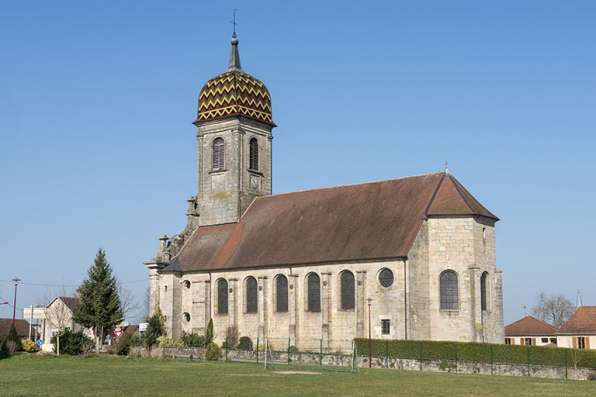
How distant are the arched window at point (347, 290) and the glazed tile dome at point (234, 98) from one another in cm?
1825

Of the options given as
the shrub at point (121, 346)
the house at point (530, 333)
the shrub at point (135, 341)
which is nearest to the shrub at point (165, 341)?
the shrub at point (135, 341)

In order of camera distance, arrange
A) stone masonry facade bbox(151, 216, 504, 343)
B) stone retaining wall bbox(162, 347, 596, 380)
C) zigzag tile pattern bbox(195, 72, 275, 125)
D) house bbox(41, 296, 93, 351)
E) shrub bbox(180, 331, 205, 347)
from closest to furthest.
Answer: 1. stone retaining wall bbox(162, 347, 596, 380)
2. stone masonry facade bbox(151, 216, 504, 343)
3. shrub bbox(180, 331, 205, 347)
4. zigzag tile pattern bbox(195, 72, 275, 125)
5. house bbox(41, 296, 93, 351)

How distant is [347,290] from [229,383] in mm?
21896

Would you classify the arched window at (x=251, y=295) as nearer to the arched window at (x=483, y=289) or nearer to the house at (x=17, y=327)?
the arched window at (x=483, y=289)

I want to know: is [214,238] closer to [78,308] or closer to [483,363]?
[78,308]

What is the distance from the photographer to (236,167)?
59.7 metres

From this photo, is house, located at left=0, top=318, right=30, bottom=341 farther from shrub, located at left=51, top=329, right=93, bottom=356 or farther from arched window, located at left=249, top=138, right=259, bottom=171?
shrub, located at left=51, top=329, right=93, bottom=356

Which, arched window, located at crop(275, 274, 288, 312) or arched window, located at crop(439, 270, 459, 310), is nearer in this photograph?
arched window, located at crop(439, 270, 459, 310)

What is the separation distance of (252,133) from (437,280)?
73.5ft

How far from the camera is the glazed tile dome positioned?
6062 centimetres

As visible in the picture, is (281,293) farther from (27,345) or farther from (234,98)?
(234,98)

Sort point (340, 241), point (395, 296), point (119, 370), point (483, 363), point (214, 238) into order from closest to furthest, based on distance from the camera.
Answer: point (119, 370) → point (483, 363) → point (395, 296) → point (340, 241) → point (214, 238)

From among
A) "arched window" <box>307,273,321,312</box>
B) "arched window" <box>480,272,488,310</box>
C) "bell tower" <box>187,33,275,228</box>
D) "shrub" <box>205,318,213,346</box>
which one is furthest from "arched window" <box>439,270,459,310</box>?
"bell tower" <box>187,33,275,228</box>

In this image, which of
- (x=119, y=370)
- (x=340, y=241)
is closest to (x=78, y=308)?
(x=119, y=370)
